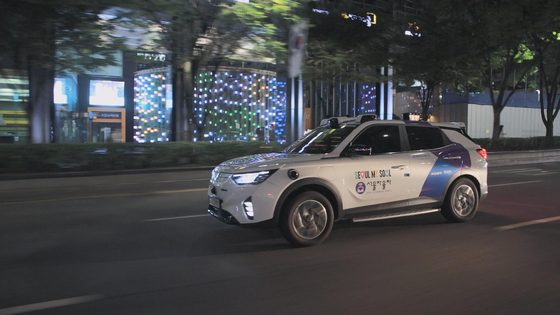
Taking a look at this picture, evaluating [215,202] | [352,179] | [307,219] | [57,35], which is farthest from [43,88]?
[352,179]

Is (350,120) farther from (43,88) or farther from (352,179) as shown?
(43,88)

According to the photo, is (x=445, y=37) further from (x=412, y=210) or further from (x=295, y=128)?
(x=412, y=210)

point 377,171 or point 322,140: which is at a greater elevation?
point 322,140

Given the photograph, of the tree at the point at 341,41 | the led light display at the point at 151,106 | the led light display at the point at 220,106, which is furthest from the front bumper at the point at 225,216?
the led light display at the point at 151,106

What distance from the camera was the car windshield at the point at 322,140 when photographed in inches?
265

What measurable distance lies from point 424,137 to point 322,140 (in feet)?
6.19

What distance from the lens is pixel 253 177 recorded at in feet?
19.6

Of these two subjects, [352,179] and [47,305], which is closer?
[47,305]

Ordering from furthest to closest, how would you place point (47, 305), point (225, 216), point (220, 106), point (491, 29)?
point (220, 106) < point (491, 29) < point (225, 216) < point (47, 305)

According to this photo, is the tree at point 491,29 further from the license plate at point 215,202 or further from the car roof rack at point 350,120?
the license plate at point 215,202

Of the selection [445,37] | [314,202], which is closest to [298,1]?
[445,37]

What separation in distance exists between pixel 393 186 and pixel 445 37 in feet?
52.4

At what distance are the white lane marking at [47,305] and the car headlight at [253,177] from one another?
7.51 feet

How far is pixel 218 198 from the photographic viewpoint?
6281 mm
